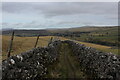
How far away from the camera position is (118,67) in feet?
39.9

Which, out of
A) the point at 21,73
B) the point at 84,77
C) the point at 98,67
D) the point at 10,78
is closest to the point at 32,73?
the point at 21,73

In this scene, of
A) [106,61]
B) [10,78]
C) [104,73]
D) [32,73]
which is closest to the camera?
[10,78]

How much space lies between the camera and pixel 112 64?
Answer: 12680mm

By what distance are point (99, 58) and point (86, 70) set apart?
1.57 metres

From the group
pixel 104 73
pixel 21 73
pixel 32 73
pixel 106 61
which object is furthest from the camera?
pixel 106 61

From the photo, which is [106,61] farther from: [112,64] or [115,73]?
[115,73]

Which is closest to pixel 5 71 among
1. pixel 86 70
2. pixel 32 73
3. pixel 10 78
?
pixel 10 78

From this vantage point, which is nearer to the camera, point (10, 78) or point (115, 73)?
point (10, 78)

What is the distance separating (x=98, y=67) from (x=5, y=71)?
696cm

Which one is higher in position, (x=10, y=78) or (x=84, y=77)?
(x=10, y=78)

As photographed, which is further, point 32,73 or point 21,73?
point 32,73

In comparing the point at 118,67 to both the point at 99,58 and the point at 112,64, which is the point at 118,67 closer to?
the point at 112,64

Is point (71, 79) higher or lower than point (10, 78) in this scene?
lower

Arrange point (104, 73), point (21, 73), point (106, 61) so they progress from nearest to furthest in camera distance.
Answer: point (21, 73) → point (104, 73) → point (106, 61)
